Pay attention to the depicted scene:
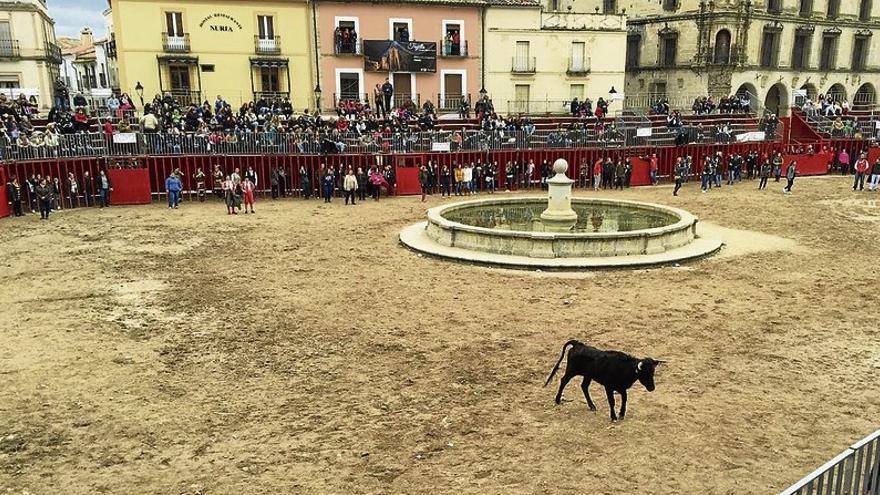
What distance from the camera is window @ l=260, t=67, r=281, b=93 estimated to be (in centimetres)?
3625

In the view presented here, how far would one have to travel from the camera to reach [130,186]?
86.9 ft

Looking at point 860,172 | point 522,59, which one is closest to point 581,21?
point 522,59

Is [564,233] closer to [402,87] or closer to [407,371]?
[407,371]

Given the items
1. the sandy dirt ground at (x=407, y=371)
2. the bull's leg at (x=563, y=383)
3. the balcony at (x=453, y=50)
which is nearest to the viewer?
the sandy dirt ground at (x=407, y=371)

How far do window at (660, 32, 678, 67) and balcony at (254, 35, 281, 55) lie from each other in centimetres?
2829

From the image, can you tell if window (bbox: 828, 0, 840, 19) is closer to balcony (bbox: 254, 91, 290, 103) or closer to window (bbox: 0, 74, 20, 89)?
balcony (bbox: 254, 91, 290, 103)

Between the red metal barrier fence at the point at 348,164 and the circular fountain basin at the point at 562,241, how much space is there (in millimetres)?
9372

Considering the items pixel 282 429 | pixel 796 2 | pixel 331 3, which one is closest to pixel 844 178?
pixel 796 2

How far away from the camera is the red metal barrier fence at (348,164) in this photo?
84.7ft

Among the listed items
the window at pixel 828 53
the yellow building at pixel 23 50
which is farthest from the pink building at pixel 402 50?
the window at pixel 828 53

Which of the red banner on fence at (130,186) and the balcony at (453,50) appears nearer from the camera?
the red banner on fence at (130,186)

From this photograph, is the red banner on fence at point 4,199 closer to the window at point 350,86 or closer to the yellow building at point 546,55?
the window at point 350,86

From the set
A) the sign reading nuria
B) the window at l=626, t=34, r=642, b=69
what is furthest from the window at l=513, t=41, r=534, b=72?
the sign reading nuria

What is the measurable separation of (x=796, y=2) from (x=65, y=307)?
5149 cm
